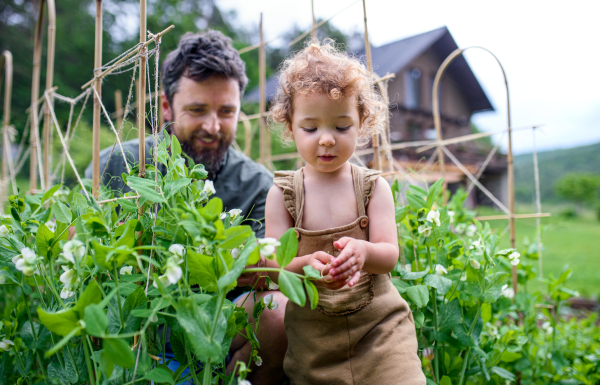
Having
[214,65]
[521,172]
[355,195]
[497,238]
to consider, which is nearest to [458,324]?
[497,238]

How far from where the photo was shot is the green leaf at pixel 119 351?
590 millimetres

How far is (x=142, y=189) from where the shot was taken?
725 millimetres

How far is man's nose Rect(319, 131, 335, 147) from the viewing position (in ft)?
3.01

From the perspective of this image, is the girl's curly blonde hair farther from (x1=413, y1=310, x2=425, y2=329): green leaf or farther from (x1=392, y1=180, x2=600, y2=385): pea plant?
(x1=413, y1=310, x2=425, y2=329): green leaf

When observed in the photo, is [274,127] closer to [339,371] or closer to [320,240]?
[320,240]

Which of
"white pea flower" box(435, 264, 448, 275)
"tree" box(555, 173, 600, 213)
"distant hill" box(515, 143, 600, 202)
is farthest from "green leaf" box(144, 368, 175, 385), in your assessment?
"tree" box(555, 173, 600, 213)

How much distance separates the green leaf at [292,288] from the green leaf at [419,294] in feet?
1.49

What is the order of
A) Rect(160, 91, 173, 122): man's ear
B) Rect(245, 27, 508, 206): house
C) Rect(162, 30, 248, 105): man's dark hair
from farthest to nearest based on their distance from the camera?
Rect(245, 27, 508, 206): house → Rect(160, 91, 173, 122): man's ear → Rect(162, 30, 248, 105): man's dark hair

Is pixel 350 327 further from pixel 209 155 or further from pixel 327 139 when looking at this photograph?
pixel 209 155

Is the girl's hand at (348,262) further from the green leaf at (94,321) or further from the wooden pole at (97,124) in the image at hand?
the wooden pole at (97,124)

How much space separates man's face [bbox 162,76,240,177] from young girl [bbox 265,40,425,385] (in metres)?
0.80

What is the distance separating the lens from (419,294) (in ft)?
3.28

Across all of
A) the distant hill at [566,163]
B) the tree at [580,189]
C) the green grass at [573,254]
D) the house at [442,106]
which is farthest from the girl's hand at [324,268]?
the tree at [580,189]

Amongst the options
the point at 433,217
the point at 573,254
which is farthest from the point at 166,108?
the point at 573,254
